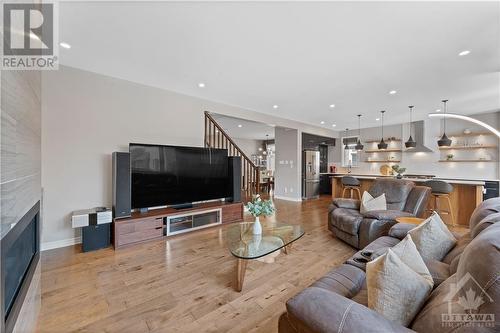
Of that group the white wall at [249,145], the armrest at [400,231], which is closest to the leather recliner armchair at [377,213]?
the armrest at [400,231]

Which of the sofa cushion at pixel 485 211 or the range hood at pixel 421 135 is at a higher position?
the range hood at pixel 421 135

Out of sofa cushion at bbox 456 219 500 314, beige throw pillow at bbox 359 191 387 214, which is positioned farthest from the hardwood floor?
sofa cushion at bbox 456 219 500 314

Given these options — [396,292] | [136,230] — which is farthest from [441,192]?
[136,230]

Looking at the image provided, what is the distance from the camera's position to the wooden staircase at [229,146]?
474 centimetres

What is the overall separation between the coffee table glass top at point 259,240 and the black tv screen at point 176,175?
1451 millimetres

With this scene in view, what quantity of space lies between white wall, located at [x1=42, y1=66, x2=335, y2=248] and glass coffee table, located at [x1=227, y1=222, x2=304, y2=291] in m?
2.39

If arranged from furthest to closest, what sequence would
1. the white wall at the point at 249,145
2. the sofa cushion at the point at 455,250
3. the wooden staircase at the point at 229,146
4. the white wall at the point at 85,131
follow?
the white wall at the point at 249,145, the wooden staircase at the point at 229,146, the white wall at the point at 85,131, the sofa cushion at the point at 455,250

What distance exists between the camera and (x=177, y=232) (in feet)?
12.2

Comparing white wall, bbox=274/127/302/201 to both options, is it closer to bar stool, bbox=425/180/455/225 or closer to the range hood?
bar stool, bbox=425/180/455/225

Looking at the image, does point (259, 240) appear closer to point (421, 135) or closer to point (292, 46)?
point (292, 46)

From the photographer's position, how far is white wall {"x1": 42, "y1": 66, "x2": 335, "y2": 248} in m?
3.09

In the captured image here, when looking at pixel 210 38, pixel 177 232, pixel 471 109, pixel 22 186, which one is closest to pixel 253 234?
pixel 177 232

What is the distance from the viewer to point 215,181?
175 inches

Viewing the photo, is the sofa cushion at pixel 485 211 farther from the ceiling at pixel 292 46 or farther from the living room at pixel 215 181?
the ceiling at pixel 292 46
